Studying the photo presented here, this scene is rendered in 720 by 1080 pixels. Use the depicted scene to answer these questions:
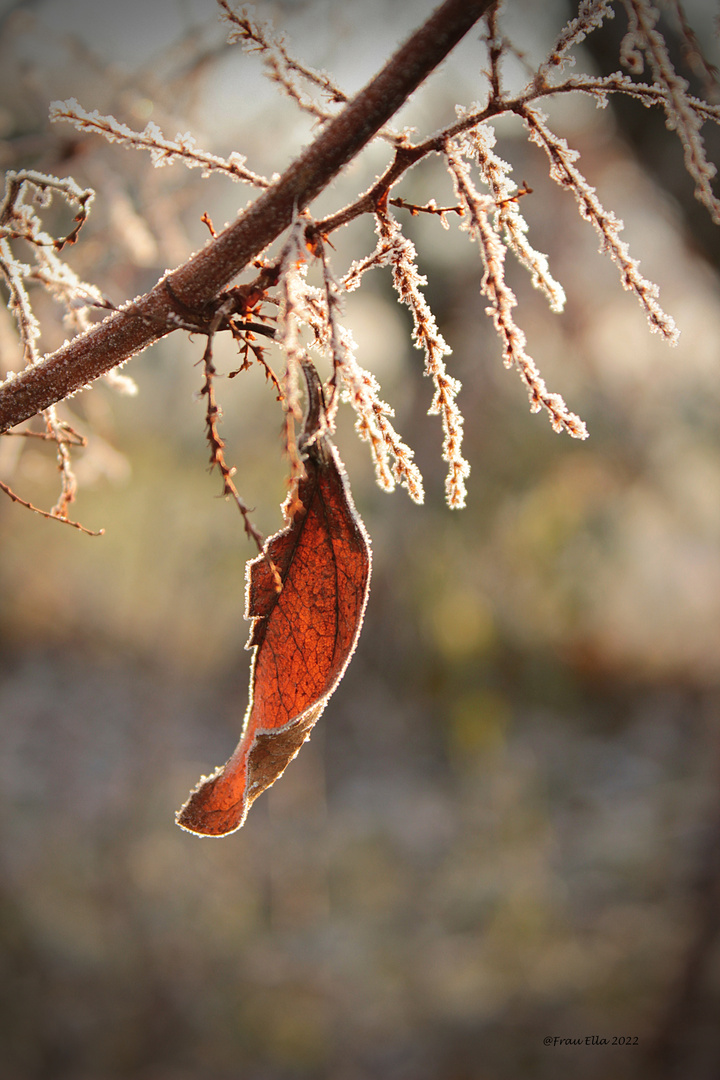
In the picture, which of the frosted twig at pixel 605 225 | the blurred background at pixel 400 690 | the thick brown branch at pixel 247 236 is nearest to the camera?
the thick brown branch at pixel 247 236

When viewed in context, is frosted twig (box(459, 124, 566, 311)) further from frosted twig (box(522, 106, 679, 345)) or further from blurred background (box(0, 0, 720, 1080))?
blurred background (box(0, 0, 720, 1080))

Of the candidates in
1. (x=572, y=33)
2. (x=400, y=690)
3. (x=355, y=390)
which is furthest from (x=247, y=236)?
(x=400, y=690)

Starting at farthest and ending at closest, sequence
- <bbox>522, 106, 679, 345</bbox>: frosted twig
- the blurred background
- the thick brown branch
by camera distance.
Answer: the blurred background → <bbox>522, 106, 679, 345</bbox>: frosted twig → the thick brown branch

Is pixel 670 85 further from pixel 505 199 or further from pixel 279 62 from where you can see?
pixel 279 62

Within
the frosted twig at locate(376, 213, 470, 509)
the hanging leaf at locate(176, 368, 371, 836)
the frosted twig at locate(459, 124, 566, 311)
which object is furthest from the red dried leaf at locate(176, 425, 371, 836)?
the frosted twig at locate(459, 124, 566, 311)

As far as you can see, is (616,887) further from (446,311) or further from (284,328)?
(284,328)

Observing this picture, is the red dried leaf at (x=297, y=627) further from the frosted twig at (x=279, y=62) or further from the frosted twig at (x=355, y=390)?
the frosted twig at (x=279, y=62)

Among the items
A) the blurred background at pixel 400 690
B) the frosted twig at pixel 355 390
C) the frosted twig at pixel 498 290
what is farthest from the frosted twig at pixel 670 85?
the blurred background at pixel 400 690
